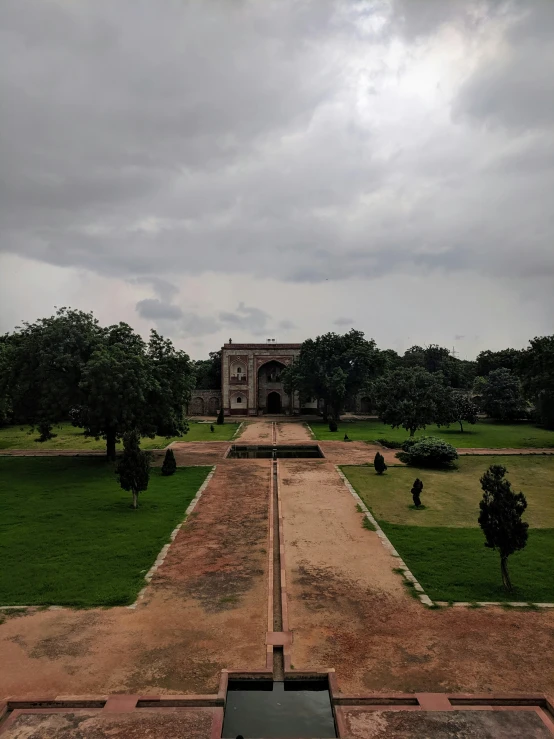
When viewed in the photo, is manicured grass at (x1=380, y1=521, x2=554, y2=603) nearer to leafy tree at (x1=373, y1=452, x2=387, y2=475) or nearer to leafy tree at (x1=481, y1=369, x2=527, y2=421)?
leafy tree at (x1=373, y1=452, x2=387, y2=475)

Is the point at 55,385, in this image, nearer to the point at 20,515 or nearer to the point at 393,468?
the point at 20,515

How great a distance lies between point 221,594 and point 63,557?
4.10 m

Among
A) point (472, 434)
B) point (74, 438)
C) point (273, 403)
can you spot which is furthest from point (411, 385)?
point (273, 403)

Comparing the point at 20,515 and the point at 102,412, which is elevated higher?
the point at 102,412

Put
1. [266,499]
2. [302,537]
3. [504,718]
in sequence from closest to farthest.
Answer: [504,718] → [302,537] → [266,499]

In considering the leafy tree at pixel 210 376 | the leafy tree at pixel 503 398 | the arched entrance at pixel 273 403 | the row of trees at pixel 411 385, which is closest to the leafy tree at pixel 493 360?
the row of trees at pixel 411 385

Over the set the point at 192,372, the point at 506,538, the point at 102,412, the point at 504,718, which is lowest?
the point at 504,718

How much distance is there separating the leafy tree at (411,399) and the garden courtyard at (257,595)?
1037 centimetres

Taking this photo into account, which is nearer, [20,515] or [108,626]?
[108,626]

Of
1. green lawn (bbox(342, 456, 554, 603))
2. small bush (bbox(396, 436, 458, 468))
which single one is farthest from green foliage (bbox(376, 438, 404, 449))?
green lawn (bbox(342, 456, 554, 603))

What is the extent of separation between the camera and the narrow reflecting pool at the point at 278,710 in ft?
19.3

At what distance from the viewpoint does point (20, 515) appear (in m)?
14.5

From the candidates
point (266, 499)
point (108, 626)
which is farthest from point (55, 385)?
point (108, 626)

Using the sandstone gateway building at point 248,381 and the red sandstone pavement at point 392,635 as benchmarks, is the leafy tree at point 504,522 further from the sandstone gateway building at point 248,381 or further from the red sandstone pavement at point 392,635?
the sandstone gateway building at point 248,381
